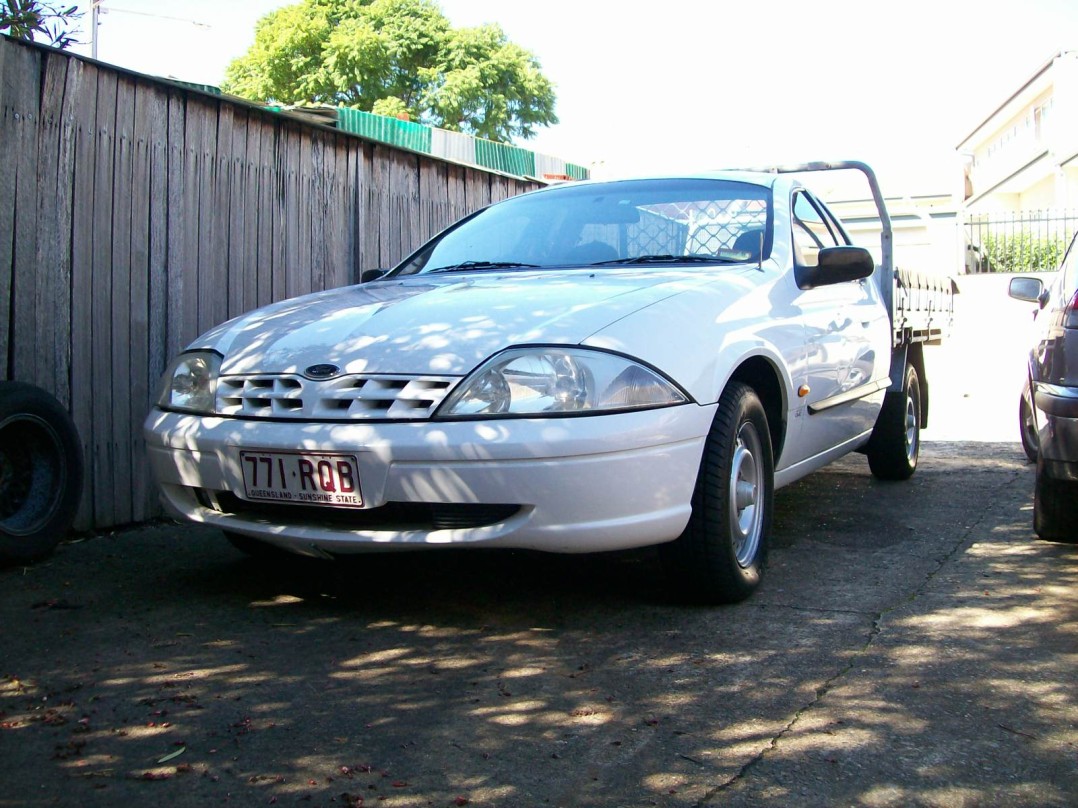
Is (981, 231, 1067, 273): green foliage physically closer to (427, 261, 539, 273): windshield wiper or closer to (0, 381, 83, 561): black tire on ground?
A: (427, 261, 539, 273): windshield wiper

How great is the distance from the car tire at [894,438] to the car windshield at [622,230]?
6.64 feet

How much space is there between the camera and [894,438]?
6.38m

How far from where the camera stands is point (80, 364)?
5.04 metres

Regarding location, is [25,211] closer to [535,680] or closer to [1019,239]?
[535,680]

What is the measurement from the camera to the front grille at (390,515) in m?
3.36

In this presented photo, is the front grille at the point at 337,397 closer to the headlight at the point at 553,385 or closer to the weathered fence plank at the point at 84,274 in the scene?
the headlight at the point at 553,385

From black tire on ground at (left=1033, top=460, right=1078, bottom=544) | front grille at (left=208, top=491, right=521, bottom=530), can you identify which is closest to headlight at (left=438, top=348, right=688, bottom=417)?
front grille at (left=208, top=491, right=521, bottom=530)

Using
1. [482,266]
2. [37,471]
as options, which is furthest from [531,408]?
[37,471]

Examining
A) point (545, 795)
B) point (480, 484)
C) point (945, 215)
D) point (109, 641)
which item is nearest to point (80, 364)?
point (109, 641)

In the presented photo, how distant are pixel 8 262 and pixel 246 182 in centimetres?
162

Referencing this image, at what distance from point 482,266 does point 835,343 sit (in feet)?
5.27

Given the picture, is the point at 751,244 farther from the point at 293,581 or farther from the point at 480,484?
the point at 293,581

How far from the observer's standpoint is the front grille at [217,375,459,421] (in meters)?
3.34

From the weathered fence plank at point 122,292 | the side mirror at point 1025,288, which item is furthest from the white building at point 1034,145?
the weathered fence plank at point 122,292
